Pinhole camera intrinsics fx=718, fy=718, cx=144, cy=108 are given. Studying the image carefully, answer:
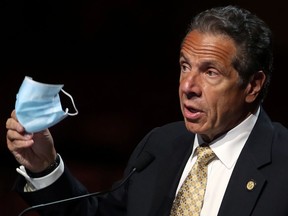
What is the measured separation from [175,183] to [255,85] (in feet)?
1.02

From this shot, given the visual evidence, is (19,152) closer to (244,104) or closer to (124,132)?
(244,104)

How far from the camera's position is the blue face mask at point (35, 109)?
164 centimetres

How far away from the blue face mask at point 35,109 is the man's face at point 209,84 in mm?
271

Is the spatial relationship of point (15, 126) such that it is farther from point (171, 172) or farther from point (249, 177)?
point (249, 177)

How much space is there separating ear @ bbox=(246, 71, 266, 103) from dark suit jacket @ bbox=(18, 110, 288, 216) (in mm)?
69

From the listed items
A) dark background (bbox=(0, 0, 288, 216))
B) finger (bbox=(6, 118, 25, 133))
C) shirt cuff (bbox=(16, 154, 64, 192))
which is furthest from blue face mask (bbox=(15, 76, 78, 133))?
dark background (bbox=(0, 0, 288, 216))

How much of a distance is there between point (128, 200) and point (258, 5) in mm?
1111

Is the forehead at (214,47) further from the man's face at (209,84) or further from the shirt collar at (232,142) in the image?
the shirt collar at (232,142)

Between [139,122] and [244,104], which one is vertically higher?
[244,104]

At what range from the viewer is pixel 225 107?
1.69m

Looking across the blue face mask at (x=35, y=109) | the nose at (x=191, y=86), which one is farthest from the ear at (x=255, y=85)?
the blue face mask at (x=35, y=109)

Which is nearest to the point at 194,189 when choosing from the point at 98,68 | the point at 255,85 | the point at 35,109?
the point at 255,85

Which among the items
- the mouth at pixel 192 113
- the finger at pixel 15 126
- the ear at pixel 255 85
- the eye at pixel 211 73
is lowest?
the finger at pixel 15 126

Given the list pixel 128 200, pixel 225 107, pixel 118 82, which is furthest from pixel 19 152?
pixel 118 82
